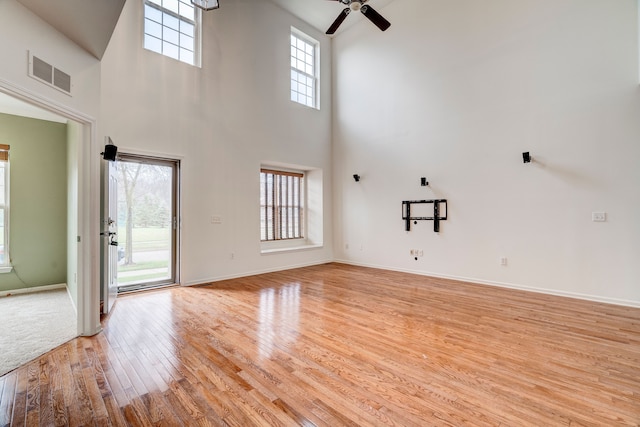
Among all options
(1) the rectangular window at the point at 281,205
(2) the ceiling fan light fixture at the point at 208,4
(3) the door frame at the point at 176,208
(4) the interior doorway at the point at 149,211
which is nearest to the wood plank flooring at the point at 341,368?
(3) the door frame at the point at 176,208

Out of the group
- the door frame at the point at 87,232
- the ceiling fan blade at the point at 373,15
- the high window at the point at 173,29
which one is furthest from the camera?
the high window at the point at 173,29

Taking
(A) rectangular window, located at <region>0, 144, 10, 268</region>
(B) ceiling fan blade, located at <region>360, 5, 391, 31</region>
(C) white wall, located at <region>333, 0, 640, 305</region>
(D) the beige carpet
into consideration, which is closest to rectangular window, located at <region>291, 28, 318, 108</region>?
(C) white wall, located at <region>333, 0, 640, 305</region>

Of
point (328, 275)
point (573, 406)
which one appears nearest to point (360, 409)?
point (573, 406)

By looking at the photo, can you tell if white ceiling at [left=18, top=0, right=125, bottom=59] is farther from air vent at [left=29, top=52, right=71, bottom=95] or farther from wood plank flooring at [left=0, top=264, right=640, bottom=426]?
wood plank flooring at [left=0, top=264, right=640, bottom=426]

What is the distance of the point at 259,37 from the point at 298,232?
13.9 feet

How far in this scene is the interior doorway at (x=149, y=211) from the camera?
4641 mm

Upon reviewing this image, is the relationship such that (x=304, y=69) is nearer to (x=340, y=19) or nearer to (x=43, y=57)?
(x=340, y=19)

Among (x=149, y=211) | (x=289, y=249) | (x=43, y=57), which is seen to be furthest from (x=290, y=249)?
(x=43, y=57)

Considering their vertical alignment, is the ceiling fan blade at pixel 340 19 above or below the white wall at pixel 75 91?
above

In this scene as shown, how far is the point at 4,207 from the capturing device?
4.33m

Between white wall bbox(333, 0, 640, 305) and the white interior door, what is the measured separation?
459cm

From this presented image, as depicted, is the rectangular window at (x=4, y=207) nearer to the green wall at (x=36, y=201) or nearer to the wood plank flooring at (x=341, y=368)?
the green wall at (x=36, y=201)

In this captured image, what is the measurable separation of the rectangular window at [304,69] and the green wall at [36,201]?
444 centimetres

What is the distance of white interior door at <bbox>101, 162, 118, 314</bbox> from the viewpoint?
3.27 m
